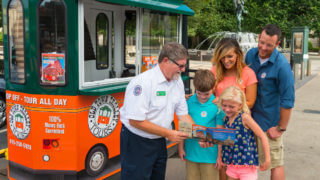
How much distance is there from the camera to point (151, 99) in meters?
2.62

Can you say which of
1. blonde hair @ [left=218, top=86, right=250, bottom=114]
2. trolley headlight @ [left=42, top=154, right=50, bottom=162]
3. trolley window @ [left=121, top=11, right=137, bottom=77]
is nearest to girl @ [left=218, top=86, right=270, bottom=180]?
blonde hair @ [left=218, top=86, right=250, bottom=114]

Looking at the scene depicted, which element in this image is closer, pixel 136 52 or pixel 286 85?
pixel 286 85

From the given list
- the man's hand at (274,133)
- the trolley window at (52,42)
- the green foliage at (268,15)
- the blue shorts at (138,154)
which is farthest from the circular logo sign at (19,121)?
the green foliage at (268,15)

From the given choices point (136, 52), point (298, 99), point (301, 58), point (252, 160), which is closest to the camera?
point (252, 160)

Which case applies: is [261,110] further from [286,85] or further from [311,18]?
[311,18]

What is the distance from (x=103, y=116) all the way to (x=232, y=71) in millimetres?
1712

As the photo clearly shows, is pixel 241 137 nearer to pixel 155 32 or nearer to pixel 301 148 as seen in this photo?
pixel 155 32

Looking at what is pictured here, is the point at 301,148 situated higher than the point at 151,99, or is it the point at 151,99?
the point at 151,99

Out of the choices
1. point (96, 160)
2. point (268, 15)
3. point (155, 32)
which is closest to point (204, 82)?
point (96, 160)

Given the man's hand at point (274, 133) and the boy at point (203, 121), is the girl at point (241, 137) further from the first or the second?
the man's hand at point (274, 133)

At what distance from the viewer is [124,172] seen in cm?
288

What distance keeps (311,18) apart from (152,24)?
29122 mm

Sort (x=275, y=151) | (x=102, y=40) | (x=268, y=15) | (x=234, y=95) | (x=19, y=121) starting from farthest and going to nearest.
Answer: (x=268, y=15), (x=102, y=40), (x=19, y=121), (x=275, y=151), (x=234, y=95)

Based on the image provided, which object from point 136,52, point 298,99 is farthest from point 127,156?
point 298,99
